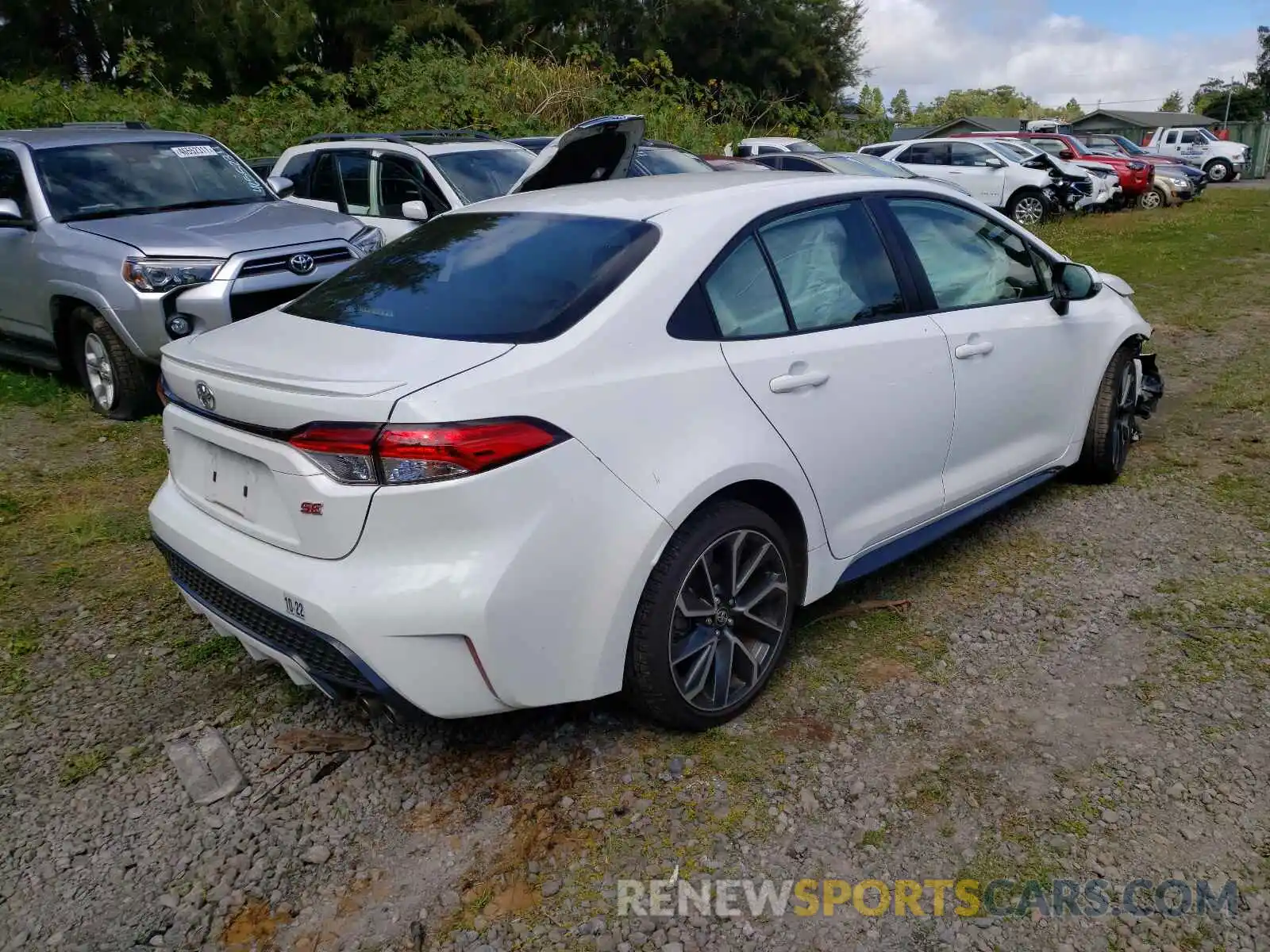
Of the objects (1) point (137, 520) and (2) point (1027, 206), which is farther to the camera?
(2) point (1027, 206)

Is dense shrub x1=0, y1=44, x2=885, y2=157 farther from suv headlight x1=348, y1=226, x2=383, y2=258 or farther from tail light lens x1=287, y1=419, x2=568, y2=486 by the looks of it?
tail light lens x1=287, y1=419, x2=568, y2=486

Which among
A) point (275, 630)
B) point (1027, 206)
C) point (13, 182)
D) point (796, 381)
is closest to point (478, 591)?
point (275, 630)

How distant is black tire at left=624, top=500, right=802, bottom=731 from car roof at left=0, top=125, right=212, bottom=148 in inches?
243

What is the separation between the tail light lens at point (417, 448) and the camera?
7.98 feet

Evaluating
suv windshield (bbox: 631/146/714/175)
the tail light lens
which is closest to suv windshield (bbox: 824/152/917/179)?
suv windshield (bbox: 631/146/714/175)

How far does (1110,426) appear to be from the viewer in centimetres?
482

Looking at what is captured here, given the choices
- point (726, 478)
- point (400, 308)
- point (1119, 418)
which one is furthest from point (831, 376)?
point (1119, 418)

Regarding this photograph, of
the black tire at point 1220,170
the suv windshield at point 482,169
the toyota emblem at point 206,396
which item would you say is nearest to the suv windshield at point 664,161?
the suv windshield at point 482,169

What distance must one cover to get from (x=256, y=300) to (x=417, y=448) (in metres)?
4.18

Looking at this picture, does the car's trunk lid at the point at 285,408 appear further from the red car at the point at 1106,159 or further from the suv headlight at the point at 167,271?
the red car at the point at 1106,159

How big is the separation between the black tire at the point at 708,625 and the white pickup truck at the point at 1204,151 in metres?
37.7

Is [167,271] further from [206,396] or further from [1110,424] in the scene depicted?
[1110,424]

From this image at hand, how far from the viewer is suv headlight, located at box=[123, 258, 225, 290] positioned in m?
5.95

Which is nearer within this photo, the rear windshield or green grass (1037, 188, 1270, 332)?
the rear windshield
